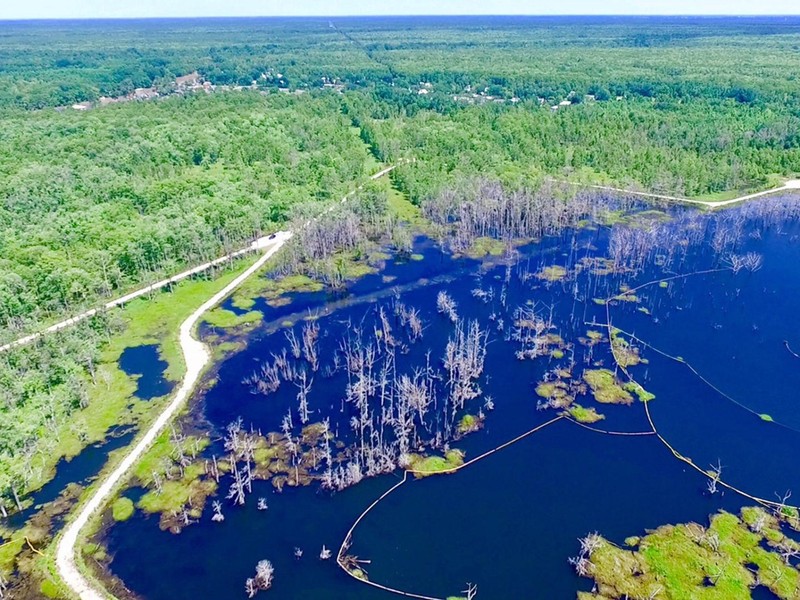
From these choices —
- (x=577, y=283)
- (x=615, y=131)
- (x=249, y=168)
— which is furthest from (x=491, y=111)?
(x=577, y=283)

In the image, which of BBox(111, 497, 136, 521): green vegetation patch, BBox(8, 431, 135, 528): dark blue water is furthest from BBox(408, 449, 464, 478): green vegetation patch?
BBox(8, 431, 135, 528): dark blue water

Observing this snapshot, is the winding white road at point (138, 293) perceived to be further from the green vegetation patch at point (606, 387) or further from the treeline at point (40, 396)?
the green vegetation patch at point (606, 387)

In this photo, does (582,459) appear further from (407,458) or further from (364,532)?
(364,532)

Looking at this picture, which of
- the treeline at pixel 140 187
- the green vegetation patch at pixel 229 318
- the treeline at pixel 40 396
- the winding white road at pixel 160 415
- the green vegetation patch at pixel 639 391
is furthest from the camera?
the treeline at pixel 140 187

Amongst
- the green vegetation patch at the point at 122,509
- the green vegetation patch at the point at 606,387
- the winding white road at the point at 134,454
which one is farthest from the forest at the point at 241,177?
the green vegetation patch at the point at 606,387

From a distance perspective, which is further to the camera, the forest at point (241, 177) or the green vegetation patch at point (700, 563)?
the forest at point (241, 177)

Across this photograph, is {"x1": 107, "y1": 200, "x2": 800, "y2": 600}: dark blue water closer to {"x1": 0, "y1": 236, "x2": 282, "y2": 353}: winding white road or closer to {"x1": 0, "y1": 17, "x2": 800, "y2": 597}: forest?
{"x1": 0, "y1": 17, "x2": 800, "y2": 597}: forest
